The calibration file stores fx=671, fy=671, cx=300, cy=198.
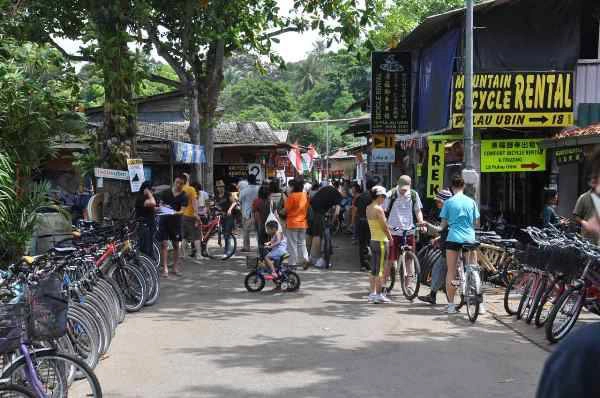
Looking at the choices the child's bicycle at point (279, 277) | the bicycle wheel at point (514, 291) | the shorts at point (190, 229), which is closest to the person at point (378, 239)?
the child's bicycle at point (279, 277)

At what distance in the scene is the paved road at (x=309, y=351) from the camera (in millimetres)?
5922

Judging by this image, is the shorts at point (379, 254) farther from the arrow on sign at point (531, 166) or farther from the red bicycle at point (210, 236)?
the red bicycle at point (210, 236)

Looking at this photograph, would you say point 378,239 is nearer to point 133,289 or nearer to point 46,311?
point 133,289

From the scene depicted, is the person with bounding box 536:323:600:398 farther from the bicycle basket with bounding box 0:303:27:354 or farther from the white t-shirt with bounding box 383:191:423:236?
the white t-shirt with bounding box 383:191:423:236

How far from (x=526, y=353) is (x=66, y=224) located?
22.1 ft

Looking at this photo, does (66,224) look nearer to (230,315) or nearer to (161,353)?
(230,315)

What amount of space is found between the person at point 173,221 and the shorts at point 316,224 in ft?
9.54

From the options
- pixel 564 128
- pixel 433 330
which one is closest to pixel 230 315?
pixel 433 330

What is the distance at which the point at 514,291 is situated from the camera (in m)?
9.33

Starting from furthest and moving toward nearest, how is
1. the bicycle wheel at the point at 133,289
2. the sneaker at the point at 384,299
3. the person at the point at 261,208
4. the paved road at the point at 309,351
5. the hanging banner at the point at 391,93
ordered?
the hanging banner at the point at 391,93 < the person at the point at 261,208 < the sneaker at the point at 384,299 < the bicycle wheel at the point at 133,289 < the paved road at the point at 309,351

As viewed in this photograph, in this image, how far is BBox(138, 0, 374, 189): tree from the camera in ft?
56.9

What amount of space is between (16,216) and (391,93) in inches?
393

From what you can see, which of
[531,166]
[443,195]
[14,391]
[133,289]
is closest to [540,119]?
[531,166]

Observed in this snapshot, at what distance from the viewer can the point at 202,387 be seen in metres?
5.92
